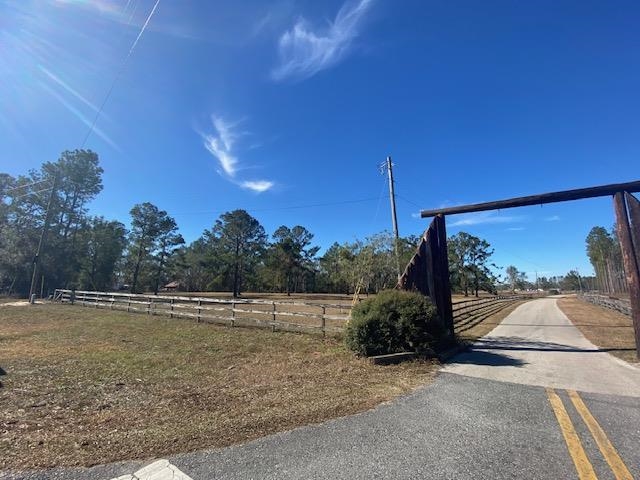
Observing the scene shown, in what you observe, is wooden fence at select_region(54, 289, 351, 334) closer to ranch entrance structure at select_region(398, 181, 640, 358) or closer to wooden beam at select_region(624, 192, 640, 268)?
ranch entrance structure at select_region(398, 181, 640, 358)

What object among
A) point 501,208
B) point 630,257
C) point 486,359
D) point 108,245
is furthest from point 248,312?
point 108,245

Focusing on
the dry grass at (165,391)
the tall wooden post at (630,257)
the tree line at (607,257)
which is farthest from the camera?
the tree line at (607,257)

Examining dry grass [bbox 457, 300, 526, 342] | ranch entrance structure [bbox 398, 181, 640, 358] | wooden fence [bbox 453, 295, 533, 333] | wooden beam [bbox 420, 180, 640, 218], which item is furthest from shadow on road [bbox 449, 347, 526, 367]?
wooden fence [bbox 453, 295, 533, 333]

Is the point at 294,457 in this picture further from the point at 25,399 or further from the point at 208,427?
the point at 25,399

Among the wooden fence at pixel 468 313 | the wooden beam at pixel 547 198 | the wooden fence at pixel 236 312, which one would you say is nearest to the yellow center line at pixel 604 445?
the wooden fence at pixel 236 312

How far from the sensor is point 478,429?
4.09 metres

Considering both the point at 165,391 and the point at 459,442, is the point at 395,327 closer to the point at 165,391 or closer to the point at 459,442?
the point at 459,442

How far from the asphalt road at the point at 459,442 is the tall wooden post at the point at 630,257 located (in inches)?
127

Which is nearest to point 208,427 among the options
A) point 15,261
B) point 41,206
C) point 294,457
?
point 294,457

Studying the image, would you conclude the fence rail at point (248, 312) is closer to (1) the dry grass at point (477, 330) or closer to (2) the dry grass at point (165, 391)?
(1) the dry grass at point (477, 330)

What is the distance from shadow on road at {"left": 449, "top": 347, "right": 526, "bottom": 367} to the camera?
7762mm

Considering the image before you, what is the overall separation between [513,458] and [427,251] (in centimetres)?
792

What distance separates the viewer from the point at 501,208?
10.3m

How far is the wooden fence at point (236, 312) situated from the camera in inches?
468
